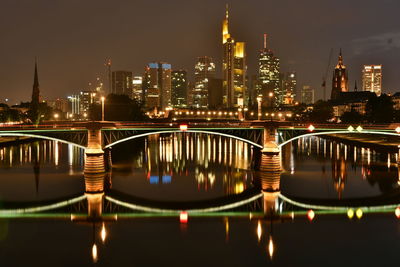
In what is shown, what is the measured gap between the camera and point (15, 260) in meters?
30.2

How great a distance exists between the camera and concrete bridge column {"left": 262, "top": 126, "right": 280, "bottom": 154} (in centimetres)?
6194

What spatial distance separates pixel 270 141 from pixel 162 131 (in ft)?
49.1

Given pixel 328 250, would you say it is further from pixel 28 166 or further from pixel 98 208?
pixel 28 166

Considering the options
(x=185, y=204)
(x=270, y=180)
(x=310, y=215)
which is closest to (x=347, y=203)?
(x=310, y=215)

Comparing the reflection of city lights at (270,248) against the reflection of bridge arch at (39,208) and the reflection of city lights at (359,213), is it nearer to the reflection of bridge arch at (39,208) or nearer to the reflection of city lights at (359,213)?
the reflection of city lights at (359,213)

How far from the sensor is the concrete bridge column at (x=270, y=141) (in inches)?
2438

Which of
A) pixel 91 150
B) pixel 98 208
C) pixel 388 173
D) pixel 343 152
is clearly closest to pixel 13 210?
pixel 98 208

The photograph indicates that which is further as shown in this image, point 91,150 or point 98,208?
point 91,150

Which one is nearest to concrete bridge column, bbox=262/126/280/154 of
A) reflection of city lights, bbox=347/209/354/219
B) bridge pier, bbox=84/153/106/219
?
reflection of city lights, bbox=347/209/354/219

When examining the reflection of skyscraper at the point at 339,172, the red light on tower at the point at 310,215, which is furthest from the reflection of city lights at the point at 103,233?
the reflection of skyscraper at the point at 339,172

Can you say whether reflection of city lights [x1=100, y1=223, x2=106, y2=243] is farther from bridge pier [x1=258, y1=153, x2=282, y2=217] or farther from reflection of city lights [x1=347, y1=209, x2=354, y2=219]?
reflection of city lights [x1=347, y1=209, x2=354, y2=219]

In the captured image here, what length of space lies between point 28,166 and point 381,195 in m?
49.7

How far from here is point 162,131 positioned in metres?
62.9

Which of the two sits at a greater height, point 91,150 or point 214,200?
point 91,150
